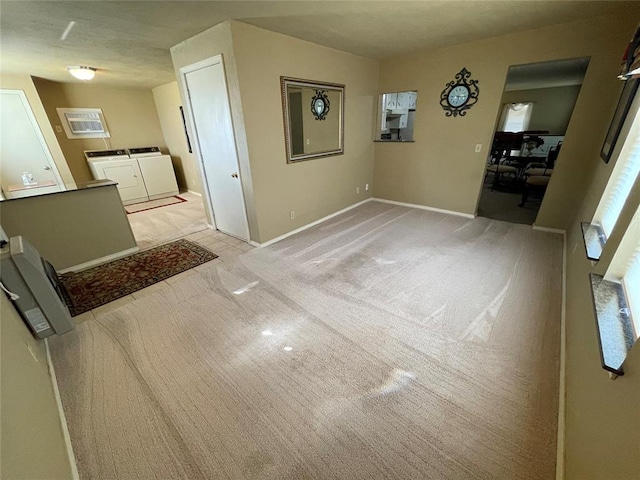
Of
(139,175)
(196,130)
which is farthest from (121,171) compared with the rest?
(196,130)

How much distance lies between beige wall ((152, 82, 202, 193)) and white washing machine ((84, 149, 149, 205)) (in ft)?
3.03

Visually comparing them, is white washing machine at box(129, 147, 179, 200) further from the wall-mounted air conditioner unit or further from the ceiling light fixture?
the ceiling light fixture

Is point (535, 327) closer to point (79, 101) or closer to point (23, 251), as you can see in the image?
point (23, 251)

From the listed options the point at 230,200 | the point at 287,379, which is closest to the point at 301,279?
the point at 287,379

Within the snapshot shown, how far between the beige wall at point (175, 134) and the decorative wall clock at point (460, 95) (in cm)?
457

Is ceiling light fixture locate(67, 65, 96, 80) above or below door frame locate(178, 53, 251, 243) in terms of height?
above

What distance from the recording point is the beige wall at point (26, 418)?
0.77 metres

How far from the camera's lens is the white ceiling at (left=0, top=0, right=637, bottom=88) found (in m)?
2.03

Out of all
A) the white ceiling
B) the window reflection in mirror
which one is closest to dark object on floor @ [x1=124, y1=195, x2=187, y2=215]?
the white ceiling

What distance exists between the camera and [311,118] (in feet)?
11.9

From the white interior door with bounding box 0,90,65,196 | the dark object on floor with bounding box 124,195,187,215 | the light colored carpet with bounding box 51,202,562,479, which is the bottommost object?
the light colored carpet with bounding box 51,202,562,479

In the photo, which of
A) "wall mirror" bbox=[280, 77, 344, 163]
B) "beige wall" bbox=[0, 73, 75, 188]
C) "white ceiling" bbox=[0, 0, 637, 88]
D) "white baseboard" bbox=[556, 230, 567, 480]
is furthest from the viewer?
"beige wall" bbox=[0, 73, 75, 188]

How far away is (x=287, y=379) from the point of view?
5.05 feet

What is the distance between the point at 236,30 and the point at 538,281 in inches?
147
